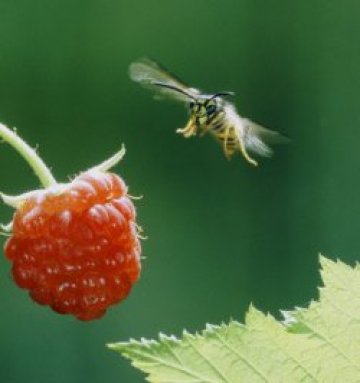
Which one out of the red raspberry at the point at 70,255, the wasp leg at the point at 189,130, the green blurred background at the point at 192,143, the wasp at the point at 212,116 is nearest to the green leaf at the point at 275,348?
the red raspberry at the point at 70,255

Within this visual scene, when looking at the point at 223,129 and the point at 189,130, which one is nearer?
the point at 189,130

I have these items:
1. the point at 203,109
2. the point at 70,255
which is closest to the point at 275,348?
the point at 70,255

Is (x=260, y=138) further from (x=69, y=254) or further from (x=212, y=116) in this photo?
(x=69, y=254)

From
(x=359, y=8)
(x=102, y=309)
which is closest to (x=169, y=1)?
(x=359, y=8)

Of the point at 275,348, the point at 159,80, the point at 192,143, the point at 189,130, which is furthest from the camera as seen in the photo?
the point at 192,143

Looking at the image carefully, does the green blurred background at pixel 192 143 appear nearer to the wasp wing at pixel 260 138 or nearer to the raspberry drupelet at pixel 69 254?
the wasp wing at pixel 260 138

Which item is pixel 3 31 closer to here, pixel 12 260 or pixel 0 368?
pixel 0 368
